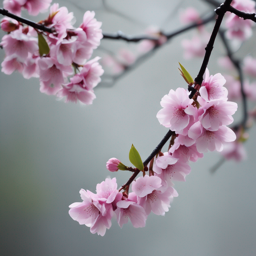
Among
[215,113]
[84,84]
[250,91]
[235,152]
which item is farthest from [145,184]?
[250,91]

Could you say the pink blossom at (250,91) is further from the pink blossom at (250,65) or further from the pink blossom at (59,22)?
the pink blossom at (59,22)

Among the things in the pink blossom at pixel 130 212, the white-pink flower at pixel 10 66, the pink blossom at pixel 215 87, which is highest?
the pink blossom at pixel 215 87

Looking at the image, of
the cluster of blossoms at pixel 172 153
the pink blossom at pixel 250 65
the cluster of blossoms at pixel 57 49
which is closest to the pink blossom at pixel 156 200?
the cluster of blossoms at pixel 172 153

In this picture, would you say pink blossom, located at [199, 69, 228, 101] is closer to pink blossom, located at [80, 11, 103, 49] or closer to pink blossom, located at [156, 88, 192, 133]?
pink blossom, located at [156, 88, 192, 133]

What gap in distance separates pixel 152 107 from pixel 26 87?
1.06 meters

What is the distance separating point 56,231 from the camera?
5.19 ft

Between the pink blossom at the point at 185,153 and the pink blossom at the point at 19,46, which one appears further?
the pink blossom at the point at 19,46

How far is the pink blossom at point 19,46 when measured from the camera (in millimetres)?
514

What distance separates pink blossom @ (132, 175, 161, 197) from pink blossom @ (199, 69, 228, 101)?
0.17m

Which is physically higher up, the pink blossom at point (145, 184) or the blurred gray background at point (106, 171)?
the blurred gray background at point (106, 171)

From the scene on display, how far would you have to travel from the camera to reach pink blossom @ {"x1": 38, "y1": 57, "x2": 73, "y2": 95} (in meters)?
0.51

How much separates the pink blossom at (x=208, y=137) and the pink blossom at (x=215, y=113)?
15 millimetres

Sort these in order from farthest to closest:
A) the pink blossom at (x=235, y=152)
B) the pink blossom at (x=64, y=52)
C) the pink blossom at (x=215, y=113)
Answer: the pink blossom at (x=235, y=152) → the pink blossom at (x=64, y=52) → the pink blossom at (x=215, y=113)

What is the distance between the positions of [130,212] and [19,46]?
0.46 m
